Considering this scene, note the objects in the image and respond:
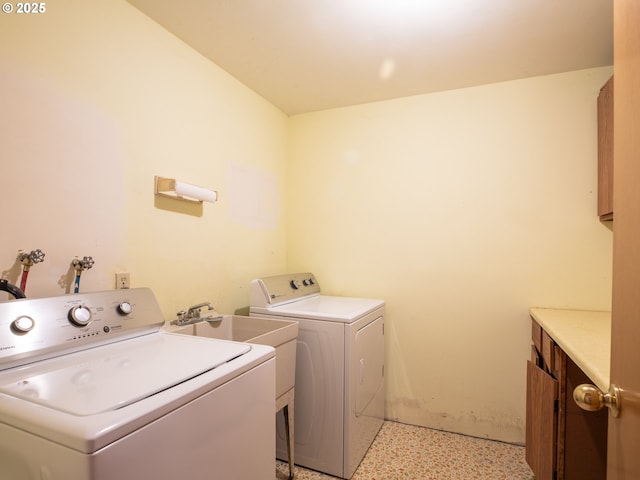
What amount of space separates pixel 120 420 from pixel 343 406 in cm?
143

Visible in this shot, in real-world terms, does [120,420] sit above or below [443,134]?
below

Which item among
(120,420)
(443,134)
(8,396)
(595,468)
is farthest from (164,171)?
(595,468)

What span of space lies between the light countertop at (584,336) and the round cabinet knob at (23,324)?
5.28 feet

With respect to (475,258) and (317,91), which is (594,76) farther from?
(317,91)

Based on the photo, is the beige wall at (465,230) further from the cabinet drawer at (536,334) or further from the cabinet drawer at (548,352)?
the cabinet drawer at (548,352)

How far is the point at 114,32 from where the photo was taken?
154cm

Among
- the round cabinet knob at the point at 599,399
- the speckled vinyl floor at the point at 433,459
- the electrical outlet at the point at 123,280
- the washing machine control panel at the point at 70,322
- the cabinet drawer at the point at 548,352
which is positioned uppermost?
the electrical outlet at the point at 123,280

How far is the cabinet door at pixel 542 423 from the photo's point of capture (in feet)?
5.02

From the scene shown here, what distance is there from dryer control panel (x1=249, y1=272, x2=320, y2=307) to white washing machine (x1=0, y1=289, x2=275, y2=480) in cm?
79

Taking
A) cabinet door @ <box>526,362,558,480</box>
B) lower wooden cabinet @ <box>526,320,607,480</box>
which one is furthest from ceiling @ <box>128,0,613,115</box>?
cabinet door @ <box>526,362,558,480</box>

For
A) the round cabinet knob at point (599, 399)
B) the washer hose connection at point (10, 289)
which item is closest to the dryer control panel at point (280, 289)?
the washer hose connection at point (10, 289)

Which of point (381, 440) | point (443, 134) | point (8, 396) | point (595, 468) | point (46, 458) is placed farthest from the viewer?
point (443, 134)

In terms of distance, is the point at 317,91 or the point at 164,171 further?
the point at 317,91

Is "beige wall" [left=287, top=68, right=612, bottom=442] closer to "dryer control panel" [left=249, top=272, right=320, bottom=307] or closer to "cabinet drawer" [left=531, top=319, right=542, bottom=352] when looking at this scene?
"cabinet drawer" [left=531, top=319, right=542, bottom=352]
